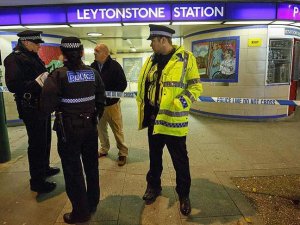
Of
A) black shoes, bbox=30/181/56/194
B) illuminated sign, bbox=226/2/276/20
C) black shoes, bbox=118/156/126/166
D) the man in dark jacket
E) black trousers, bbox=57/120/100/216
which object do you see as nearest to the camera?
black trousers, bbox=57/120/100/216

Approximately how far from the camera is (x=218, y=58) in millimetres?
6965

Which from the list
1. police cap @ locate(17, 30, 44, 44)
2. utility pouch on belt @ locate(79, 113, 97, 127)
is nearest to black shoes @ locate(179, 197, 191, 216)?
utility pouch on belt @ locate(79, 113, 97, 127)

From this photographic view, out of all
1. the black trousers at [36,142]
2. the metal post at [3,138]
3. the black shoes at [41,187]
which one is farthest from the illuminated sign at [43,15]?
the black shoes at [41,187]

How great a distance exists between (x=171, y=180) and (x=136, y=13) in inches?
137

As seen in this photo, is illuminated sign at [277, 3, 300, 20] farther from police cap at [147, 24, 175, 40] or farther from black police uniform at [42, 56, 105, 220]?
black police uniform at [42, 56, 105, 220]

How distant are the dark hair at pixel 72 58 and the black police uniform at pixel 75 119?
43 millimetres

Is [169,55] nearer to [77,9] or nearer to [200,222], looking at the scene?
[200,222]

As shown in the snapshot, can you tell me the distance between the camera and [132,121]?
23.5 feet

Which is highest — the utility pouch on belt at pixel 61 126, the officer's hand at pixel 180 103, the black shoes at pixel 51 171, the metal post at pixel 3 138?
the officer's hand at pixel 180 103

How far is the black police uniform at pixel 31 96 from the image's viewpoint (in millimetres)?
2807

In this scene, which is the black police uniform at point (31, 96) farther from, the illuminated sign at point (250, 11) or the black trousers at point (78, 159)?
the illuminated sign at point (250, 11)

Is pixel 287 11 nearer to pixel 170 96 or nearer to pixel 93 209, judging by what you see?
pixel 170 96

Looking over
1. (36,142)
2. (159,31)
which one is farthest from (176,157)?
(36,142)

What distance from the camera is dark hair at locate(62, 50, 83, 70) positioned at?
225 centimetres
